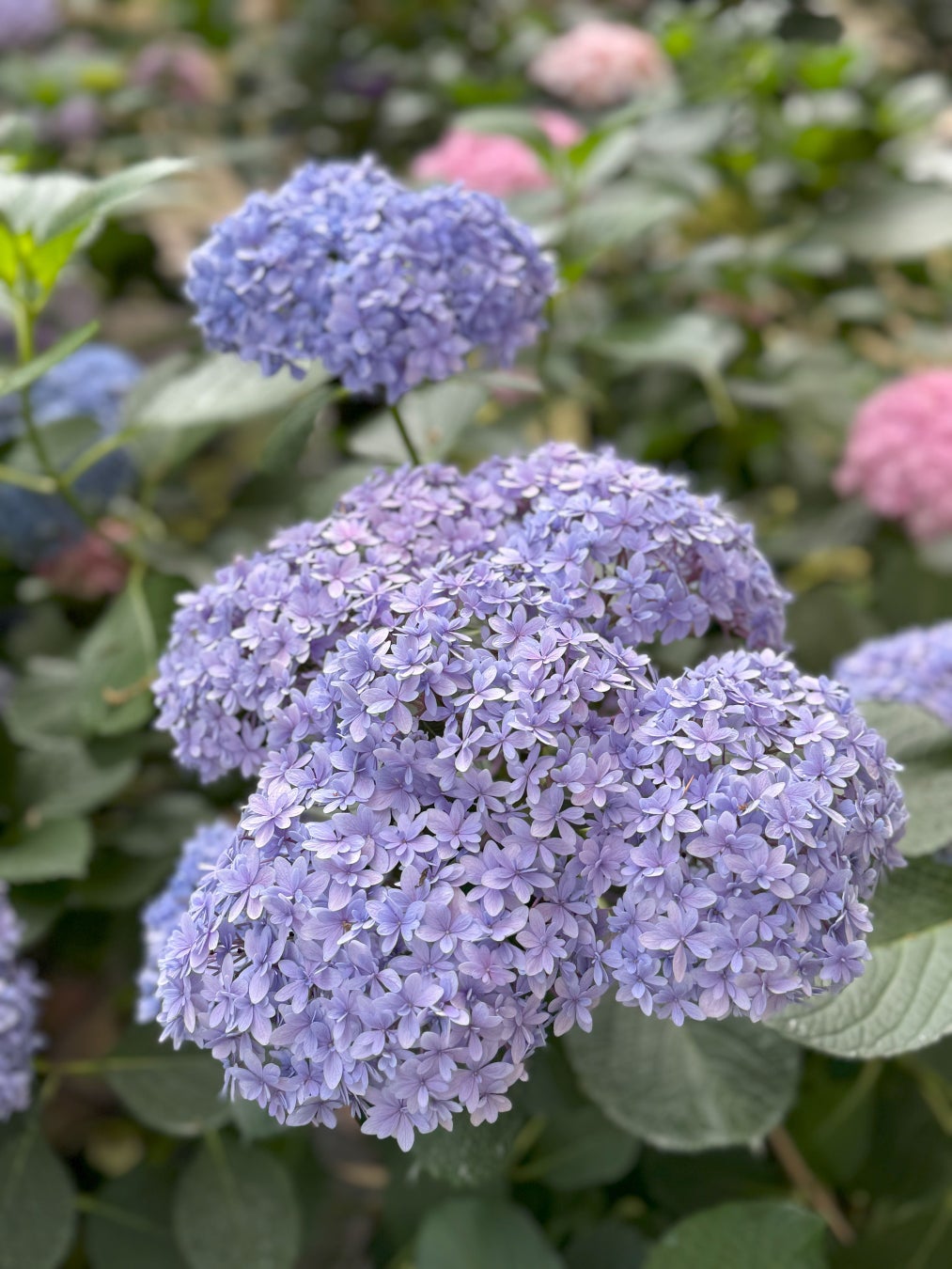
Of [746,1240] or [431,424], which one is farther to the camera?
[431,424]


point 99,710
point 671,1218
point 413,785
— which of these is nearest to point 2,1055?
point 99,710

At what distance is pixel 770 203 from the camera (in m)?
1.52

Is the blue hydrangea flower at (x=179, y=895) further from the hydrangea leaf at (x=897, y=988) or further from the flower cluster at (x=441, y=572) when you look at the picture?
the hydrangea leaf at (x=897, y=988)

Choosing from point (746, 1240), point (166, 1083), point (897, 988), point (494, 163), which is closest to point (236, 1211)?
point (166, 1083)

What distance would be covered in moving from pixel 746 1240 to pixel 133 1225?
46 cm

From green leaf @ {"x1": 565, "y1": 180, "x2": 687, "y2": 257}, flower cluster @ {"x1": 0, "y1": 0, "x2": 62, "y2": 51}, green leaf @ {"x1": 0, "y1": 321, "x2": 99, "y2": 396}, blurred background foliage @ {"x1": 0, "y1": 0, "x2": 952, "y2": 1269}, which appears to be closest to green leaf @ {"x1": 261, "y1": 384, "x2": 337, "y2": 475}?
blurred background foliage @ {"x1": 0, "y1": 0, "x2": 952, "y2": 1269}

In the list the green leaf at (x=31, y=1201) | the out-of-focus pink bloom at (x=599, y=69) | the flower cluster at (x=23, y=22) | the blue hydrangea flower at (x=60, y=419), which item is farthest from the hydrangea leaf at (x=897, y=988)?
the flower cluster at (x=23, y=22)

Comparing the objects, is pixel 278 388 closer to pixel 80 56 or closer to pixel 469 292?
pixel 469 292

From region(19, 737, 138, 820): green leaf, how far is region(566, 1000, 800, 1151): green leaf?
382 mm

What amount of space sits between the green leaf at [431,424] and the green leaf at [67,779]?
291 mm

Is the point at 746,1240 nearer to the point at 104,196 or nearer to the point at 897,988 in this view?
the point at 897,988

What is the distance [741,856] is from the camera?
1.54 ft

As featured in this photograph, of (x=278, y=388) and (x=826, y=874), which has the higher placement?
(x=826, y=874)

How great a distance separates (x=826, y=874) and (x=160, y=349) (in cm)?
127
